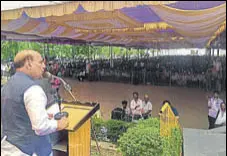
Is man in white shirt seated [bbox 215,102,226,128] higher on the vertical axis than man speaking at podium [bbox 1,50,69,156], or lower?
lower

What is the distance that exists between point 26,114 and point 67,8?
1857 millimetres

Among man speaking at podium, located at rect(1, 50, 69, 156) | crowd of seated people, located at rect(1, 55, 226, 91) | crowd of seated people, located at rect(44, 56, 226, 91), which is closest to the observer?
man speaking at podium, located at rect(1, 50, 69, 156)

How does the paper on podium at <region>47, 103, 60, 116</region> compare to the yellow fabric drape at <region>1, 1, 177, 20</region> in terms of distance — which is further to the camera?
the yellow fabric drape at <region>1, 1, 177, 20</region>

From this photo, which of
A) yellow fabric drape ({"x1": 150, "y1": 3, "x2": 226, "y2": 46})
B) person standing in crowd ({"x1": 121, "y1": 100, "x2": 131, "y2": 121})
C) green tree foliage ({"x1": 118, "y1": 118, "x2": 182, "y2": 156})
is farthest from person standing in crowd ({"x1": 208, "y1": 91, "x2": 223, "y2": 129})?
green tree foliage ({"x1": 118, "y1": 118, "x2": 182, "y2": 156})

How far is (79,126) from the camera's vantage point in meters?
1.74

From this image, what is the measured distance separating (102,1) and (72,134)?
1506 millimetres

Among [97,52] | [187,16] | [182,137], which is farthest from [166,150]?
[187,16]

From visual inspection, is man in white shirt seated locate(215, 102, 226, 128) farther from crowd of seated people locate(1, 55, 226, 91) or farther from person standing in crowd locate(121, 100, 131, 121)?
crowd of seated people locate(1, 55, 226, 91)

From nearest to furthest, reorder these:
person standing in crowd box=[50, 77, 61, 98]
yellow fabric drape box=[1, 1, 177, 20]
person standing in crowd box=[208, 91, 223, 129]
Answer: person standing in crowd box=[50, 77, 61, 98]
yellow fabric drape box=[1, 1, 177, 20]
person standing in crowd box=[208, 91, 223, 129]

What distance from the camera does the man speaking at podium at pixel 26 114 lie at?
5.11 feet

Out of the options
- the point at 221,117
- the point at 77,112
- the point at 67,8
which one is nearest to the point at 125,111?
the point at 67,8

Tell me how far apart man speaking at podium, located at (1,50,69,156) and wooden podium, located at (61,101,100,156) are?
9 cm

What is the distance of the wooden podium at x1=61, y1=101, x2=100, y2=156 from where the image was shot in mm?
1729

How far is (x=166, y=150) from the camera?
A: 2.07 m
